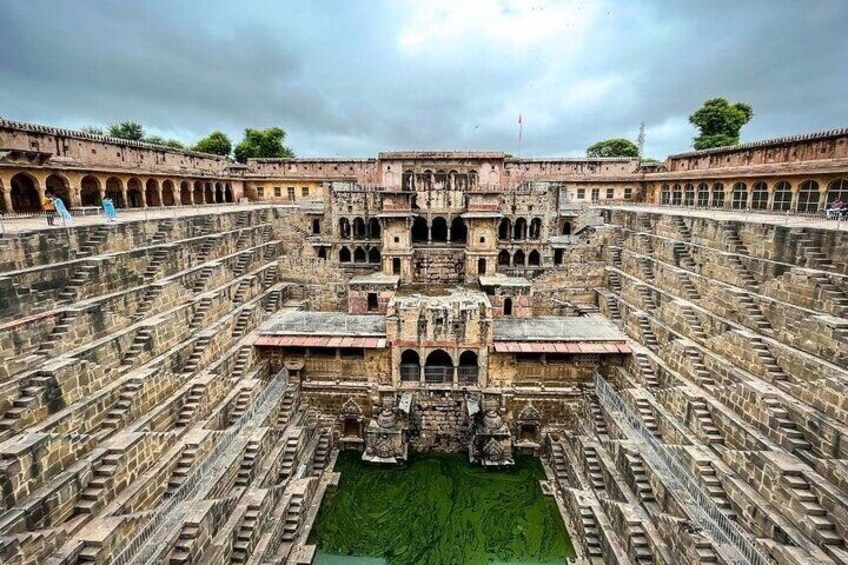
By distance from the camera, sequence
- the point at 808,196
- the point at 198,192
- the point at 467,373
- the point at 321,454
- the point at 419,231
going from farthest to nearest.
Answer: the point at 198,192
the point at 419,231
the point at 808,196
the point at 467,373
the point at 321,454

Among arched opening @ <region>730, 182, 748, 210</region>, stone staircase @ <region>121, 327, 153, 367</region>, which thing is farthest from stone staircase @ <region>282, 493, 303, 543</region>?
arched opening @ <region>730, 182, 748, 210</region>

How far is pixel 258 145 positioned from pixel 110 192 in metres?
27.2

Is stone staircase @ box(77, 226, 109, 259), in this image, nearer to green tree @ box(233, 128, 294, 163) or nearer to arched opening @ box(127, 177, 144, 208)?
arched opening @ box(127, 177, 144, 208)

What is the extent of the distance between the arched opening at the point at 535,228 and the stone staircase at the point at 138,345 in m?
23.2

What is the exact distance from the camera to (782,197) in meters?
27.0

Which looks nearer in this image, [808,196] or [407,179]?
[808,196]

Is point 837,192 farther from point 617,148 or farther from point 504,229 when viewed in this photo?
point 617,148

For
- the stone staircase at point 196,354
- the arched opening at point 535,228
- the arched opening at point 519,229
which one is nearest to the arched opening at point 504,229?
the arched opening at point 519,229

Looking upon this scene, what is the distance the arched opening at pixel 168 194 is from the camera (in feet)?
117

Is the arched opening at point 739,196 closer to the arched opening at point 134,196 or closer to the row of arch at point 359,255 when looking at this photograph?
the row of arch at point 359,255

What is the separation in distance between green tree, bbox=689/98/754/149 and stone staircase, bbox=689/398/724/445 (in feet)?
140

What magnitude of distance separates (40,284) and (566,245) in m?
26.7

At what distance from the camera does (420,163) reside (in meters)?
37.4

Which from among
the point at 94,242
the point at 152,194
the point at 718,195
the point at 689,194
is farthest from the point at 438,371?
the point at 689,194
